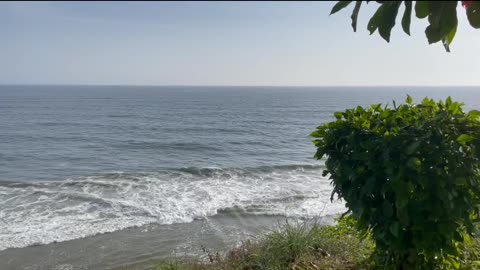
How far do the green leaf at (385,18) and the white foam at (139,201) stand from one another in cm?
879

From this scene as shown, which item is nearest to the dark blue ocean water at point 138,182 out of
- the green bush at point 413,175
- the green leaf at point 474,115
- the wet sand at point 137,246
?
the wet sand at point 137,246

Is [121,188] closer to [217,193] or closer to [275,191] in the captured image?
[217,193]

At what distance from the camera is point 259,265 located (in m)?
4.74

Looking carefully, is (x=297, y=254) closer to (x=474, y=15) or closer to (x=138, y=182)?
(x=474, y=15)

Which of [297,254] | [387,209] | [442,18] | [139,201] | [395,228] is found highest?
[442,18]

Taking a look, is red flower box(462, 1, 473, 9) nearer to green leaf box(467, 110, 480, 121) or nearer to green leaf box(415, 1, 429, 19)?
green leaf box(415, 1, 429, 19)

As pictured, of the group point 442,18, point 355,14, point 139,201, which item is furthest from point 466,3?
point 139,201

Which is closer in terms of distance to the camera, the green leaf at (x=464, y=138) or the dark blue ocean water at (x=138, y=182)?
the green leaf at (x=464, y=138)

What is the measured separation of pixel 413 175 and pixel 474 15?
149cm

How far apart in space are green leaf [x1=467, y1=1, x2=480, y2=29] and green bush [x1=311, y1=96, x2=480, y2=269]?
1262mm

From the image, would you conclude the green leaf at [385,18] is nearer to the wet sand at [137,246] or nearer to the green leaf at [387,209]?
the green leaf at [387,209]

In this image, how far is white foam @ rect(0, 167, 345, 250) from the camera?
30.6 ft

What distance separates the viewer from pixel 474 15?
175cm

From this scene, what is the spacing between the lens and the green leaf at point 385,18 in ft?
5.43
